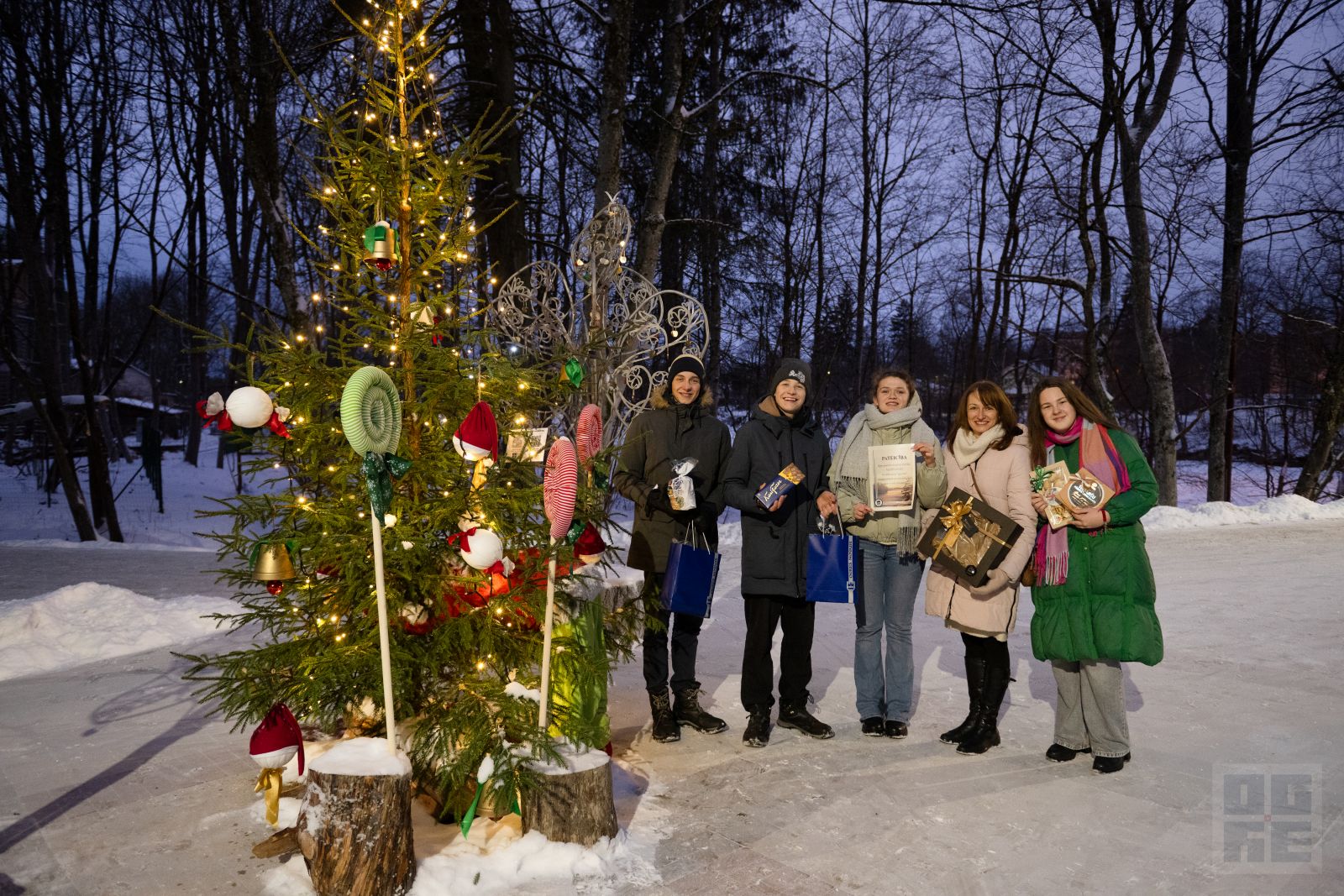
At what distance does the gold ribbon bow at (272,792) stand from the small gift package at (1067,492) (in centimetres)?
380

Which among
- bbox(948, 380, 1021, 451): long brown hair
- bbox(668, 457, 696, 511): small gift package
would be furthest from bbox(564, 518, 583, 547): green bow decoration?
bbox(948, 380, 1021, 451): long brown hair

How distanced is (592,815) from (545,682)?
557mm

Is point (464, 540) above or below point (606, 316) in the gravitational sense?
below

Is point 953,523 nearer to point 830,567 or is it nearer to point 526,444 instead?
point 830,567

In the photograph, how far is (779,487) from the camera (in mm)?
4660

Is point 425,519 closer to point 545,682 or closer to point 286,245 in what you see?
point 545,682

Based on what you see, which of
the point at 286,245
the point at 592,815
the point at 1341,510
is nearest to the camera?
the point at 592,815

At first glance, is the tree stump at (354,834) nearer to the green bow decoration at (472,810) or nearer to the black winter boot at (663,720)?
the green bow decoration at (472,810)

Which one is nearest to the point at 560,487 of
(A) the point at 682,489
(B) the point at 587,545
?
(B) the point at 587,545

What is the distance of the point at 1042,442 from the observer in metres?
4.73

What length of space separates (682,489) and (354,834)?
2.27 m

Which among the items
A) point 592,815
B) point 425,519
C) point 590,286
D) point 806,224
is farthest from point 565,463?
point 806,224

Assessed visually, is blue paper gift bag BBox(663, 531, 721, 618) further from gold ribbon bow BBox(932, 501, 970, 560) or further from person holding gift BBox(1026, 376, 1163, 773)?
person holding gift BBox(1026, 376, 1163, 773)

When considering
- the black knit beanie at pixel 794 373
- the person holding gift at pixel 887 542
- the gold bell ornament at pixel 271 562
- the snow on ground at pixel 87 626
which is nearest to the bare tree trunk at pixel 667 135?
the black knit beanie at pixel 794 373
